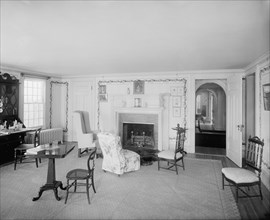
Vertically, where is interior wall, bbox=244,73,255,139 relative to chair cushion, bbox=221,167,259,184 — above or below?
above

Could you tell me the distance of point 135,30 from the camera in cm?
292

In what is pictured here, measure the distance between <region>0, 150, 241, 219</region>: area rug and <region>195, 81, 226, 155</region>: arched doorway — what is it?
3053mm

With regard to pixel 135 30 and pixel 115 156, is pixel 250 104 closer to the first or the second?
pixel 115 156

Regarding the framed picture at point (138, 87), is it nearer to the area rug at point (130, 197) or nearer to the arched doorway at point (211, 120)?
the arched doorway at point (211, 120)

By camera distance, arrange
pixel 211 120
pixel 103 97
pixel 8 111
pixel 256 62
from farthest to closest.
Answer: pixel 211 120 → pixel 103 97 → pixel 8 111 → pixel 256 62

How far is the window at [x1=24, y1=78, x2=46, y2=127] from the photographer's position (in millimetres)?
6742

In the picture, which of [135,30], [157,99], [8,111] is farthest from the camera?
[157,99]

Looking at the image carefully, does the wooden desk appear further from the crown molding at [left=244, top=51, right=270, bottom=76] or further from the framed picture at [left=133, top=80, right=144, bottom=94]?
the crown molding at [left=244, top=51, right=270, bottom=76]

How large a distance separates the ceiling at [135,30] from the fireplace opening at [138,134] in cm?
320

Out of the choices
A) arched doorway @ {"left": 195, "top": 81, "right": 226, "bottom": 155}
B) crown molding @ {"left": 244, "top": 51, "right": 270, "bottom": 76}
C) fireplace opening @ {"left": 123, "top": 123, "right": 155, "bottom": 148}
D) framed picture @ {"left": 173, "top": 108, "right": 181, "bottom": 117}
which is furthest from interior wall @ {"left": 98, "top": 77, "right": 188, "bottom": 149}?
crown molding @ {"left": 244, "top": 51, "right": 270, "bottom": 76}

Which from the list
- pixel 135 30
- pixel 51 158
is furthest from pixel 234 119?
pixel 51 158

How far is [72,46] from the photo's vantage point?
3.76m

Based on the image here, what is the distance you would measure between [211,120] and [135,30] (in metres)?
9.19

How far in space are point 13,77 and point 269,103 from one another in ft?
22.6
